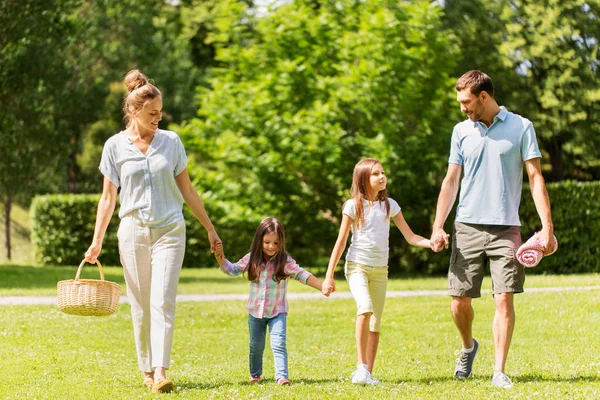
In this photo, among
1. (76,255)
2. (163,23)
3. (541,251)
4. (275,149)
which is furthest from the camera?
(163,23)

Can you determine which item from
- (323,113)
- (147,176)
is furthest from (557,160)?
(147,176)

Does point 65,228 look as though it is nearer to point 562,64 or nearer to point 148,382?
point 562,64

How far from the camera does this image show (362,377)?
7.15m

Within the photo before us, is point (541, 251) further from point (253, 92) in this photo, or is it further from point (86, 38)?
point (86, 38)

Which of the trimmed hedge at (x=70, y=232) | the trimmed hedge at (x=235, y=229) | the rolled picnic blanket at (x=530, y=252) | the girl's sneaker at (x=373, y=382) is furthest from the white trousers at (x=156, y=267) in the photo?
the trimmed hedge at (x=70, y=232)

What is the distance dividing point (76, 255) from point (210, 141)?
7.28 metres

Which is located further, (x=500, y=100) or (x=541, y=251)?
(x=500, y=100)

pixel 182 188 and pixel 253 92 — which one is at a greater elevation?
pixel 253 92

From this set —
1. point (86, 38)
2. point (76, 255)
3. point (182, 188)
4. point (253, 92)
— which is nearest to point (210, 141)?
point (253, 92)

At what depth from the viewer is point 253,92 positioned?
75.2 feet

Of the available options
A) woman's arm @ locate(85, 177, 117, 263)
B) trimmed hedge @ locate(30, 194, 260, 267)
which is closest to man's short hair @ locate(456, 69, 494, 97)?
woman's arm @ locate(85, 177, 117, 263)

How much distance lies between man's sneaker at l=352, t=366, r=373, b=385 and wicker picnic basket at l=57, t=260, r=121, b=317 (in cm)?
195

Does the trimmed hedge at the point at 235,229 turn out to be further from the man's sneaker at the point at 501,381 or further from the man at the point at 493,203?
the man's sneaker at the point at 501,381

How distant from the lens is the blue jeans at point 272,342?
7.35 metres
